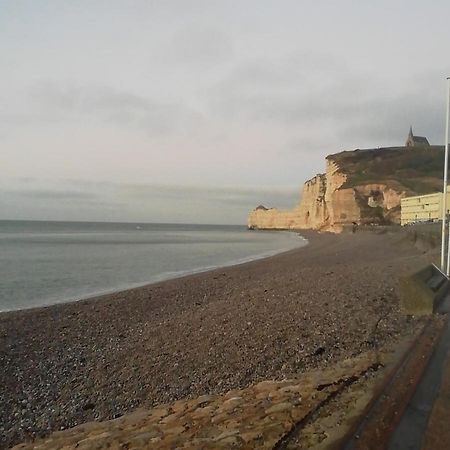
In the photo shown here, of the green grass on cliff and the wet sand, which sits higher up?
the green grass on cliff

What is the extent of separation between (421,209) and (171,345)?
38.7 meters

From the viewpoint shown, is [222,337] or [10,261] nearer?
[222,337]

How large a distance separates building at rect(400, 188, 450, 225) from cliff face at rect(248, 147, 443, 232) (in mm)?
15660

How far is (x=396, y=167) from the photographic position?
81.1m

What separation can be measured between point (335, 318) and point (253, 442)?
19.2 ft

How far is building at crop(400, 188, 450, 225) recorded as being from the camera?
35.9 metres

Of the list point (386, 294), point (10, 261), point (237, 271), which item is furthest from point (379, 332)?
point (10, 261)

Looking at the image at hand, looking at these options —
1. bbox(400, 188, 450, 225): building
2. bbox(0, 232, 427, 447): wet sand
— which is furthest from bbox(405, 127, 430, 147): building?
bbox(0, 232, 427, 447): wet sand

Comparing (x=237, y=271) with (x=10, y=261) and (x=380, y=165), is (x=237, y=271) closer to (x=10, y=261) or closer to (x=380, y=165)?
(x=10, y=261)

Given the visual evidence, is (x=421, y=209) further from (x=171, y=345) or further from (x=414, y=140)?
(x=414, y=140)

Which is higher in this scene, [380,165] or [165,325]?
[380,165]

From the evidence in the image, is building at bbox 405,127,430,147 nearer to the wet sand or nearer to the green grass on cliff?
the green grass on cliff

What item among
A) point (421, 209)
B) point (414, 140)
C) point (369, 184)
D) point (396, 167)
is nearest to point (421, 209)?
point (421, 209)

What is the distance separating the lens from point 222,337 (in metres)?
9.22
